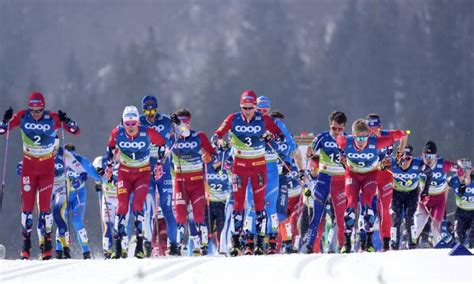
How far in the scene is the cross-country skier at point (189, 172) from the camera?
17.8 m

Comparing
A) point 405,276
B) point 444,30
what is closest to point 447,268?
point 405,276

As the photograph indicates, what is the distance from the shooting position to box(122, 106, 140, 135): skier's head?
16031mm

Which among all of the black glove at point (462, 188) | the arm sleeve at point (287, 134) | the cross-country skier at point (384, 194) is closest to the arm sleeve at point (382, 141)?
the cross-country skier at point (384, 194)

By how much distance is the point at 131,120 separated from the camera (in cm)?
1602

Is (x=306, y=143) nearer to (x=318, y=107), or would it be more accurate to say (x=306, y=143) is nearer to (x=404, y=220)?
(x=404, y=220)

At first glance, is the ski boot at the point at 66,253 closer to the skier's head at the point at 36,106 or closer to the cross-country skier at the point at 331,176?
the skier's head at the point at 36,106

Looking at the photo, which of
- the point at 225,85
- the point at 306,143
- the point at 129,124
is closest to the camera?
the point at 129,124

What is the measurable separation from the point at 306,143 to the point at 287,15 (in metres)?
43.5

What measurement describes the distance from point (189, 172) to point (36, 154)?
117 inches

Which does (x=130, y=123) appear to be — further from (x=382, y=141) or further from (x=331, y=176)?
(x=382, y=141)

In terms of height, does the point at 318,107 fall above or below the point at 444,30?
below

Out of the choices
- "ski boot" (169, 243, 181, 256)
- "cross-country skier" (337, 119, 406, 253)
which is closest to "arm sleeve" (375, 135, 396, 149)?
"cross-country skier" (337, 119, 406, 253)

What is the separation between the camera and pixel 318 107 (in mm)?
60094

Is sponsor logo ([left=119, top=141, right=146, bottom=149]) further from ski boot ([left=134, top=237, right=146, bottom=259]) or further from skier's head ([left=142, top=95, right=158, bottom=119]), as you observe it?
skier's head ([left=142, top=95, right=158, bottom=119])
